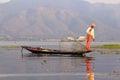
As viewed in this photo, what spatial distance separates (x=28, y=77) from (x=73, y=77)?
3720mm

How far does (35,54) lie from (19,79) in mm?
43021

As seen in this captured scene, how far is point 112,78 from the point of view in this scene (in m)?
34.1

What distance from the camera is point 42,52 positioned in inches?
2884

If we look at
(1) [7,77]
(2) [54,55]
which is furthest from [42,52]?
(1) [7,77]

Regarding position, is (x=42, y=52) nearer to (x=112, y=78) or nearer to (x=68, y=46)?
(x=68, y=46)

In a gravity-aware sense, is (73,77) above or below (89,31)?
below

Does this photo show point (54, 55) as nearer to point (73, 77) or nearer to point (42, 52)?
point (42, 52)

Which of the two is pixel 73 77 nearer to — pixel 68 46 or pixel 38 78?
pixel 38 78

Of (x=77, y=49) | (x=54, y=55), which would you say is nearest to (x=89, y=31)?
(x=77, y=49)

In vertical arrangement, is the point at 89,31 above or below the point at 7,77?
above

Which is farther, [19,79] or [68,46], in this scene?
[68,46]

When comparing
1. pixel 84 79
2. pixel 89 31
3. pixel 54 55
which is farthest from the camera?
pixel 54 55

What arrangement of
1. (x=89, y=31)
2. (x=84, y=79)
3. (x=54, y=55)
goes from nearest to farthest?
(x=84, y=79) → (x=89, y=31) → (x=54, y=55)

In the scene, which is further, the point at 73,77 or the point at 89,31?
the point at 89,31
